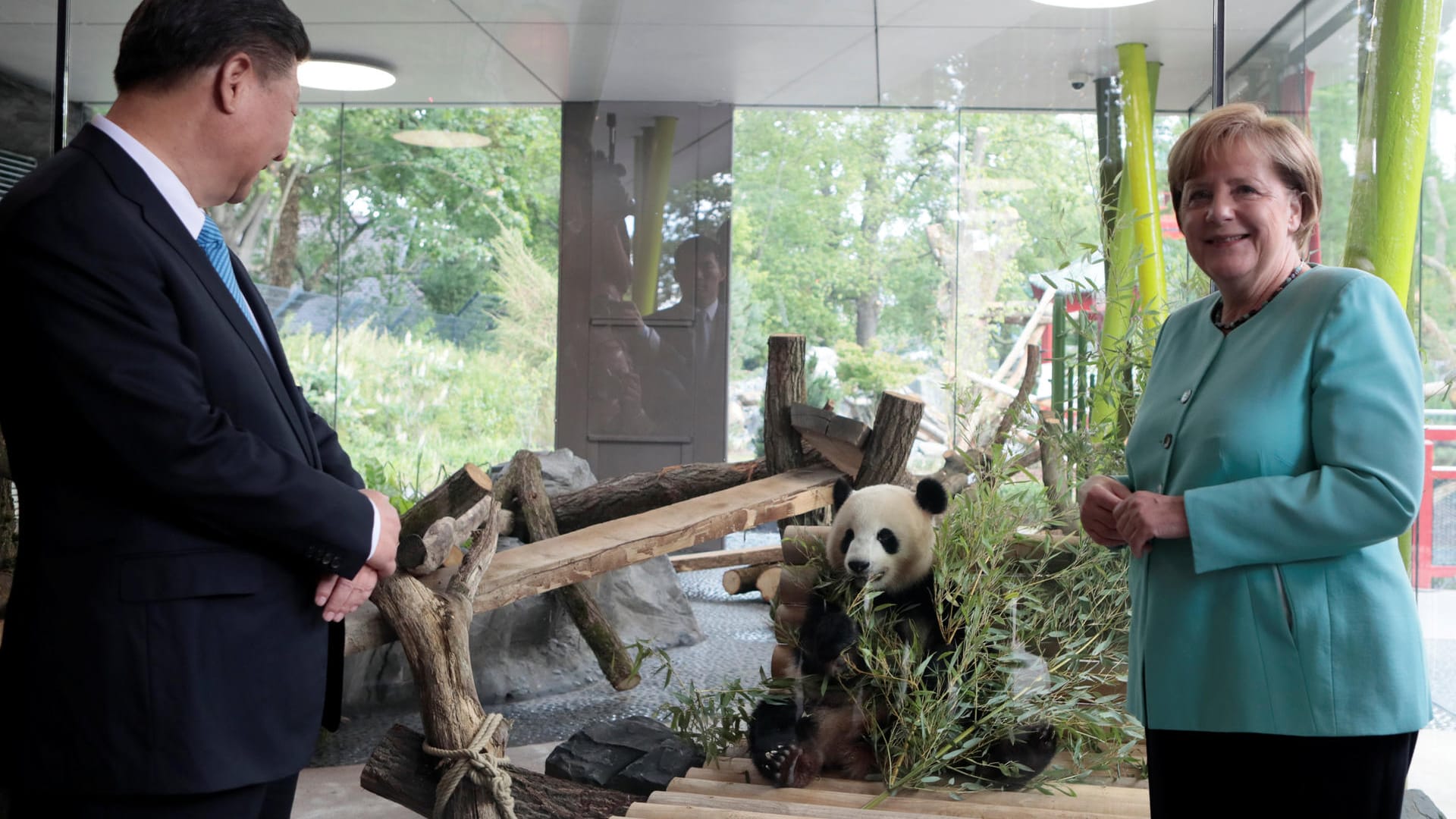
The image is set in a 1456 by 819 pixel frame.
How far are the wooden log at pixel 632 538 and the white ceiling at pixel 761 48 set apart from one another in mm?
1337

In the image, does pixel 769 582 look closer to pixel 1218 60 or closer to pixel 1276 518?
pixel 1218 60

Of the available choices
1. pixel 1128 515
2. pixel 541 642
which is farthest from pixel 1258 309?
pixel 541 642

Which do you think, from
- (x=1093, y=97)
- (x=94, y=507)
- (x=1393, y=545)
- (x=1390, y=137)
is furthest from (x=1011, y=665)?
(x=1093, y=97)

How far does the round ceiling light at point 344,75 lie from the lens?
3791 mm

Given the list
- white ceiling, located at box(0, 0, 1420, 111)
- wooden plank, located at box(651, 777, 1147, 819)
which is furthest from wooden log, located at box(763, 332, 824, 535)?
wooden plank, located at box(651, 777, 1147, 819)

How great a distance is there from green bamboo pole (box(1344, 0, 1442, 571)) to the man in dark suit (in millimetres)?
2182

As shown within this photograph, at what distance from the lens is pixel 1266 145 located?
1.21m

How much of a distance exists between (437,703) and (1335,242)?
2280 millimetres

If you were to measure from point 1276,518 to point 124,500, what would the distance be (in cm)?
119

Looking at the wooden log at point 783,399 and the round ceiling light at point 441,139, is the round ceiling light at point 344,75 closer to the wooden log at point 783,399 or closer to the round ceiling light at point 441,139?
the round ceiling light at point 441,139

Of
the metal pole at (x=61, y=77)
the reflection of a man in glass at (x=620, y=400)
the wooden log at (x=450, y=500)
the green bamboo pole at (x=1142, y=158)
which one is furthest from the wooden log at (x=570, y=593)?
the green bamboo pole at (x=1142, y=158)

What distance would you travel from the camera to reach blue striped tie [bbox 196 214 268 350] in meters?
1.22

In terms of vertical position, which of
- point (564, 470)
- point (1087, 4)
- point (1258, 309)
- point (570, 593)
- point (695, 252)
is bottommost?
point (570, 593)

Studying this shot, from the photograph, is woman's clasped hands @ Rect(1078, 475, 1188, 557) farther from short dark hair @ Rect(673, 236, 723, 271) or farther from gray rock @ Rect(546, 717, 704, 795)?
short dark hair @ Rect(673, 236, 723, 271)
